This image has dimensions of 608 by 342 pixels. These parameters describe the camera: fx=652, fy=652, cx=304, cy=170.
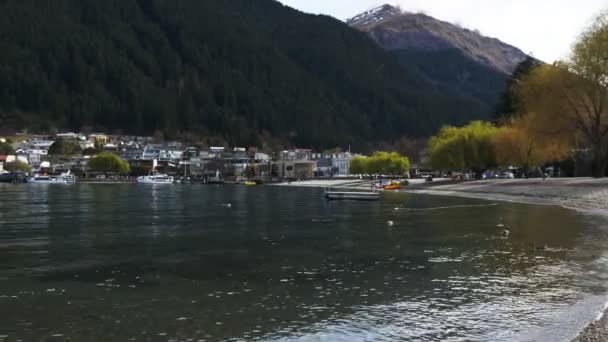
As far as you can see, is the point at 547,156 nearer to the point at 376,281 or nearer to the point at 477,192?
the point at 477,192

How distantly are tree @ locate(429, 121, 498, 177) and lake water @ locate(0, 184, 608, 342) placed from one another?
6264 centimetres

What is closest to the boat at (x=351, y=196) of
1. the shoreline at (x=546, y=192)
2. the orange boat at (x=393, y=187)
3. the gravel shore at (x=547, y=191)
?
the shoreline at (x=546, y=192)

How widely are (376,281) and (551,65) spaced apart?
6413 cm

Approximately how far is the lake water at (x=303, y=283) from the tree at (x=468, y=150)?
62641mm

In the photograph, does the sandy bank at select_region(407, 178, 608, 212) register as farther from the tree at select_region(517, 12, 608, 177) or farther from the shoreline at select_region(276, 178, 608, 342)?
the tree at select_region(517, 12, 608, 177)

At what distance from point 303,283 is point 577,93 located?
199 feet

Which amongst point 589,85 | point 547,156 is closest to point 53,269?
point 589,85

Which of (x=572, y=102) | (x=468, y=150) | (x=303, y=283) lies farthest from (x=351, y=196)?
(x=303, y=283)

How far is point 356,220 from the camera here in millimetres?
54438

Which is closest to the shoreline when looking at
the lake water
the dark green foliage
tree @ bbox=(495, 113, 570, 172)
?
tree @ bbox=(495, 113, 570, 172)

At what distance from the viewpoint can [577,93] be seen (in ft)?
245

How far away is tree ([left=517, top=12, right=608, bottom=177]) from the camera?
72438mm

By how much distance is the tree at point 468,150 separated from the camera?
107750 mm

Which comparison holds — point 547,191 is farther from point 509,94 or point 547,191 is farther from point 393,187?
point 509,94
